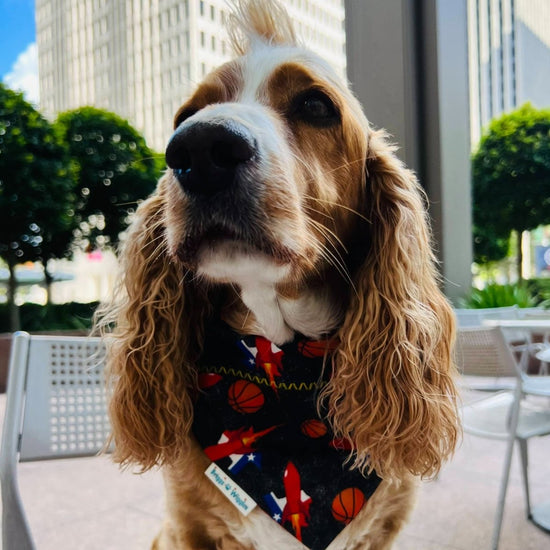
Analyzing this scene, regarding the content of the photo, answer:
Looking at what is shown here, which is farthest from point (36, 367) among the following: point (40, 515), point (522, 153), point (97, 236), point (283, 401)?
point (522, 153)

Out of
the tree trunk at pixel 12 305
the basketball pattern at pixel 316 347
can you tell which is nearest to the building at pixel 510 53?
the tree trunk at pixel 12 305

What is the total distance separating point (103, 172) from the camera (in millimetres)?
9172

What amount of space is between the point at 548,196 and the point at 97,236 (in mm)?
7439

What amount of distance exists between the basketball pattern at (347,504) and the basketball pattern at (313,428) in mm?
141

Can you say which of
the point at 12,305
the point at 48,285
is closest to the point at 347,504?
the point at 12,305

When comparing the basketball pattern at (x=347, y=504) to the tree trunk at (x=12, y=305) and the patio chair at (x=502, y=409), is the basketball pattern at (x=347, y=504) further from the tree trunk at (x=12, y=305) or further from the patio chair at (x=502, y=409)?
the tree trunk at (x=12, y=305)

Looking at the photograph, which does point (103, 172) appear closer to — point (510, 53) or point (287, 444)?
point (287, 444)

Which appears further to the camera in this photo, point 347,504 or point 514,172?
point 514,172

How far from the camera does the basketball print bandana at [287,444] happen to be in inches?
50.5

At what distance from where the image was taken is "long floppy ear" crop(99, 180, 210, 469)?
1.33 meters

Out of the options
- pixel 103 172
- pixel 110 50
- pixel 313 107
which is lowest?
pixel 313 107

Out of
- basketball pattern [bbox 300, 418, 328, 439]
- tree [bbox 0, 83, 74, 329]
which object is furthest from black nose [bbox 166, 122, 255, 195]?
tree [bbox 0, 83, 74, 329]

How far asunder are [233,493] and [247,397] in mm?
218

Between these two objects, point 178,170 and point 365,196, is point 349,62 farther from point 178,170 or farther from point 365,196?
point 178,170
